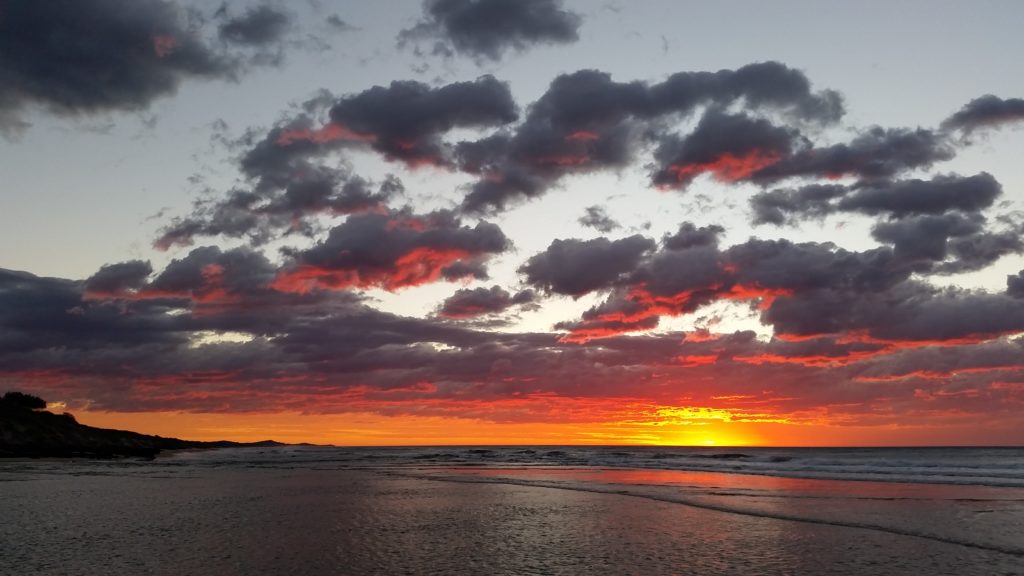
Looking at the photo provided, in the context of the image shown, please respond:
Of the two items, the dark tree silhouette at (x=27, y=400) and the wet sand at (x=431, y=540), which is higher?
the dark tree silhouette at (x=27, y=400)

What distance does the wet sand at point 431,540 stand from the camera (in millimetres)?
12367

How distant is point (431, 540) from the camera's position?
1557cm

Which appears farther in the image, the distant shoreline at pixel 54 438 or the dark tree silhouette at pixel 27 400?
the dark tree silhouette at pixel 27 400

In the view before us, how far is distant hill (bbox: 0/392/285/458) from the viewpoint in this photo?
68.9m

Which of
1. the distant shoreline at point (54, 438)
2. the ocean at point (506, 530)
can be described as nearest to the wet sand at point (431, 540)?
the ocean at point (506, 530)

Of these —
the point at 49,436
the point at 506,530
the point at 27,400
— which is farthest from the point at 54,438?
the point at 506,530

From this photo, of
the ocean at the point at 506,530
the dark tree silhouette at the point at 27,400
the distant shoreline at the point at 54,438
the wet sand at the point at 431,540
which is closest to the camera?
the wet sand at the point at 431,540

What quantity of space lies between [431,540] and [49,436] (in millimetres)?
81026

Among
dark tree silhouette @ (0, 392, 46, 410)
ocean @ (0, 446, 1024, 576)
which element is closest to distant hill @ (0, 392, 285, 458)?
dark tree silhouette @ (0, 392, 46, 410)

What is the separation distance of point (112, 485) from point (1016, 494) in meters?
37.7

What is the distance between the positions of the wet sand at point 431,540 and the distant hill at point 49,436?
52653 mm

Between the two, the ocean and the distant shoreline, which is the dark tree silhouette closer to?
the distant shoreline

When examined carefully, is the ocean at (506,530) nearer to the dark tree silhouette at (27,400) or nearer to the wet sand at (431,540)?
the wet sand at (431,540)

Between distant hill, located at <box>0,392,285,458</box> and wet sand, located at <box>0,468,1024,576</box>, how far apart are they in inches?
2073
